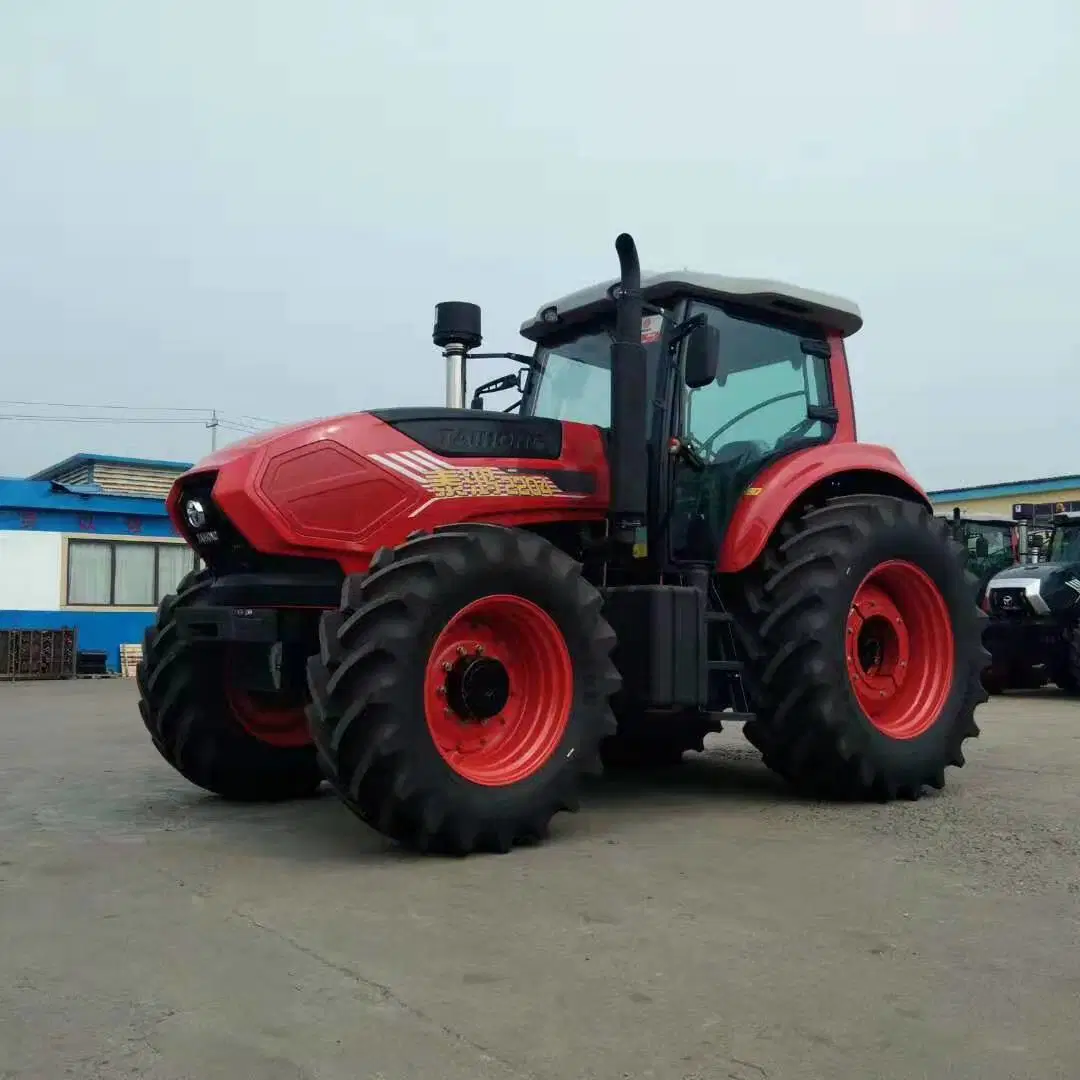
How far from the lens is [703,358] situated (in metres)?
5.61

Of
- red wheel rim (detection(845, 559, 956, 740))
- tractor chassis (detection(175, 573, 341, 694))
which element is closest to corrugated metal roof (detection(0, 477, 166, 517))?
tractor chassis (detection(175, 573, 341, 694))

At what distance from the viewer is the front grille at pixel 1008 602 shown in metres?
14.2

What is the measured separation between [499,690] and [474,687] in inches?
5.1

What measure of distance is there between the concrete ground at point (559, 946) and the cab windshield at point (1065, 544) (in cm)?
1008

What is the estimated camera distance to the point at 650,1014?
2.90 meters

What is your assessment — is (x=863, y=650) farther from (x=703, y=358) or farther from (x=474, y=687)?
(x=474, y=687)

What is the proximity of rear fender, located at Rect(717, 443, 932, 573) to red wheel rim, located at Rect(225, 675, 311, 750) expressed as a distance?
2.30 metres

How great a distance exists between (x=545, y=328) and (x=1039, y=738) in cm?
531

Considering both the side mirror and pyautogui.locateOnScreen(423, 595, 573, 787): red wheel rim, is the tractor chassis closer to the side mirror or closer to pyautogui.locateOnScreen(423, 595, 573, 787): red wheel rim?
pyautogui.locateOnScreen(423, 595, 573, 787): red wheel rim

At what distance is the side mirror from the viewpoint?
5.61 m

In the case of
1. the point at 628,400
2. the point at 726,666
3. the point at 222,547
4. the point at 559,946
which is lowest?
the point at 559,946

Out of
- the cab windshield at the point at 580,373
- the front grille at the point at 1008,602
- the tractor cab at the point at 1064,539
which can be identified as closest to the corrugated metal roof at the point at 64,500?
the front grille at the point at 1008,602

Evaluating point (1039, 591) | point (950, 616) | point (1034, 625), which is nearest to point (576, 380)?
point (950, 616)

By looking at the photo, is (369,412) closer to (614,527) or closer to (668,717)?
(614,527)
